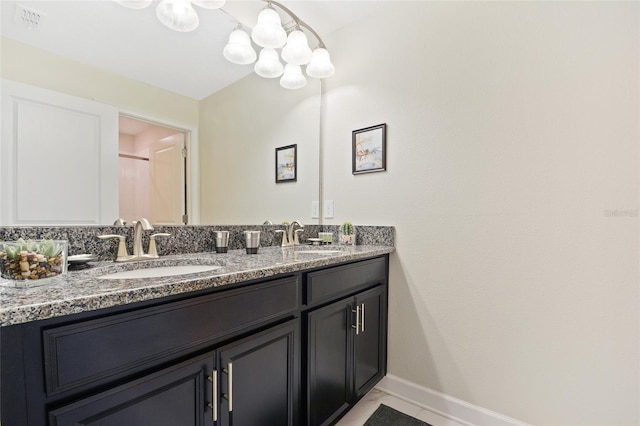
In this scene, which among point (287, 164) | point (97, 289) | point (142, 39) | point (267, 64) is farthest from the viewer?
point (287, 164)

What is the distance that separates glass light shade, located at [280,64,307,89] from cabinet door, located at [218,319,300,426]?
4.89 ft

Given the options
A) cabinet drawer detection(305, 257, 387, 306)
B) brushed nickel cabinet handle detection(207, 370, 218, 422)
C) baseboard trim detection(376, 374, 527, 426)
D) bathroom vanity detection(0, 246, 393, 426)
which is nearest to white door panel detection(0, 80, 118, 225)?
bathroom vanity detection(0, 246, 393, 426)

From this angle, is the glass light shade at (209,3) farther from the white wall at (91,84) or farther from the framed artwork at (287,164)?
the framed artwork at (287,164)

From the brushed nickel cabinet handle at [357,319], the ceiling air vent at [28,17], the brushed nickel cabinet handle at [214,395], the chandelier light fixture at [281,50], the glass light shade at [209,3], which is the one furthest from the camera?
the chandelier light fixture at [281,50]

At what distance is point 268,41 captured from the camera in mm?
1579

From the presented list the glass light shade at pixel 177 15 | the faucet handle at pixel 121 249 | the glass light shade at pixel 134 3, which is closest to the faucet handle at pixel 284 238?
the faucet handle at pixel 121 249

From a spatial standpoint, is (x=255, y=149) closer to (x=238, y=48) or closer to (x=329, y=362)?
(x=238, y=48)

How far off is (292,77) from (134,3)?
3.06 ft

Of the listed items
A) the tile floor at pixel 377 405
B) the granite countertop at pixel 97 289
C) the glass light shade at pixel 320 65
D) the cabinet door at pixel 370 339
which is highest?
the glass light shade at pixel 320 65

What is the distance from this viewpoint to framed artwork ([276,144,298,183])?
6.19 ft

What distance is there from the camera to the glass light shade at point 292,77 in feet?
6.17

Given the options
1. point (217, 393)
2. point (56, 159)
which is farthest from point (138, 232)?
point (217, 393)

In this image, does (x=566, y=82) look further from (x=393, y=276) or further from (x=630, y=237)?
(x=393, y=276)

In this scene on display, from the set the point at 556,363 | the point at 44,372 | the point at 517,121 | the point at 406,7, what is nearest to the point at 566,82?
the point at 517,121
